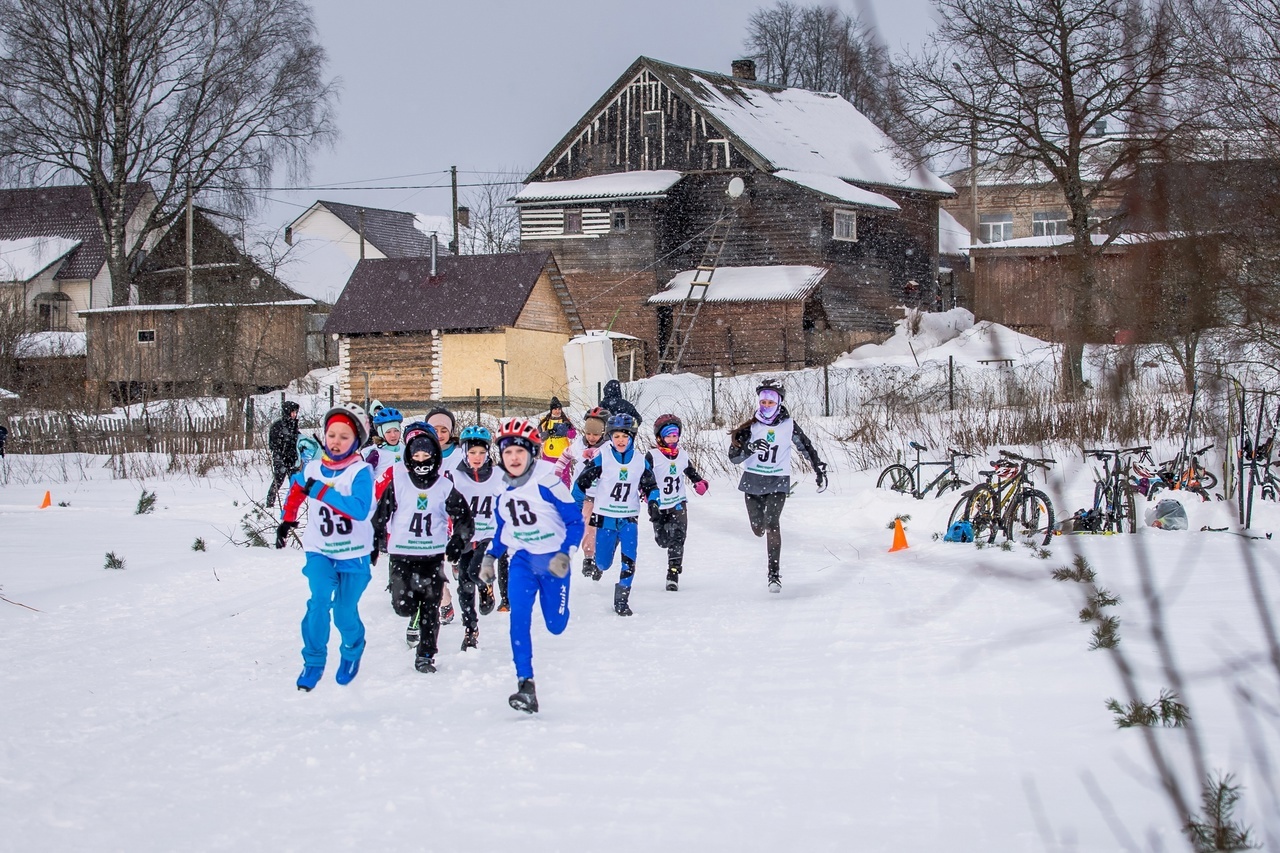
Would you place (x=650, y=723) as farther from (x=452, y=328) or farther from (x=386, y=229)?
(x=386, y=229)

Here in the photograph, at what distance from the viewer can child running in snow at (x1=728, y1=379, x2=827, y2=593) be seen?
1235 centimetres

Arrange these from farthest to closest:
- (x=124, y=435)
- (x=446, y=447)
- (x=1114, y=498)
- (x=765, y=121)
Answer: (x=765, y=121), (x=124, y=435), (x=1114, y=498), (x=446, y=447)

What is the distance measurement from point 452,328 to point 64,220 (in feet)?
105

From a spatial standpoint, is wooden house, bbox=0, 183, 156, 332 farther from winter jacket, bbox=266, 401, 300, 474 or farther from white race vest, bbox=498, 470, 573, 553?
white race vest, bbox=498, 470, 573, 553

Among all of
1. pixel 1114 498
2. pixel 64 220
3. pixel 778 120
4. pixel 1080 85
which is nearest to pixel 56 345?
pixel 64 220

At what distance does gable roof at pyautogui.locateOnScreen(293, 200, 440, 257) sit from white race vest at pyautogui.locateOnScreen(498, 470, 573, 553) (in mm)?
60735

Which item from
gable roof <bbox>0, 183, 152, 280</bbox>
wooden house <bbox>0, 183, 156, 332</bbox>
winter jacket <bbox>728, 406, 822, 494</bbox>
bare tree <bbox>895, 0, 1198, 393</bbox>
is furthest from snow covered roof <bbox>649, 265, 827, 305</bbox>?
bare tree <bbox>895, 0, 1198, 393</bbox>

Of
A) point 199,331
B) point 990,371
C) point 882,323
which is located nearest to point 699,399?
point 990,371

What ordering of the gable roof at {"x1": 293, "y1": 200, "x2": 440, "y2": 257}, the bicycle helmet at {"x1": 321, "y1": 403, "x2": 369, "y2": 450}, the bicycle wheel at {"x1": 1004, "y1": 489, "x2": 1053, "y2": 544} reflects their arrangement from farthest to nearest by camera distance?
the gable roof at {"x1": 293, "y1": 200, "x2": 440, "y2": 257} → the bicycle wheel at {"x1": 1004, "y1": 489, "x2": 1053, "y2": 544} → the bicycle helmet at {"x1": 321, "y1": 403, "x2": 369, "y2": 450}

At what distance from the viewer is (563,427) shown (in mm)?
13438

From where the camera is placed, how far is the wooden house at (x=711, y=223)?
143 feet

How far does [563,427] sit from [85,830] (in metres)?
8.38

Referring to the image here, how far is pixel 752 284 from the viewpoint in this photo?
4347 centimetres

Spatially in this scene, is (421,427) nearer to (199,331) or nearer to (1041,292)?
(1041,292)
